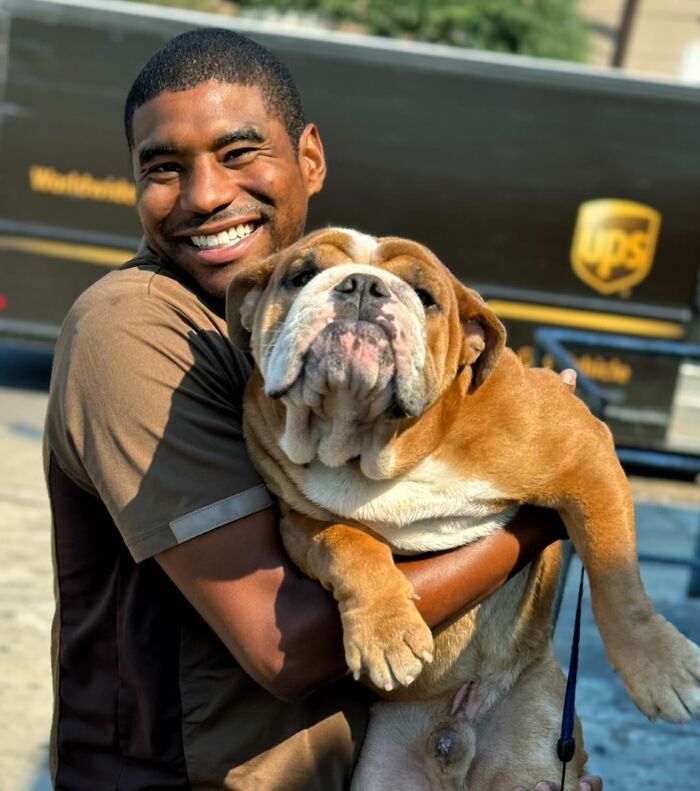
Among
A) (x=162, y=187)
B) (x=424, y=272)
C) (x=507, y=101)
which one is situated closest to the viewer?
(x=424, y=272)

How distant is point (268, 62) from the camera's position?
2943 millimetres

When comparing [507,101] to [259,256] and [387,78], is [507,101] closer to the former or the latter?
[387,78]

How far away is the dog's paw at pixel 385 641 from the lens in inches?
94.4

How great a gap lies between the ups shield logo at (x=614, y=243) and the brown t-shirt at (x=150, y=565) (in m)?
7.68

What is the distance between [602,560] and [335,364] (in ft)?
2.31

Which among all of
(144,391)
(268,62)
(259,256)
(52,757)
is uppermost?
(268,62)

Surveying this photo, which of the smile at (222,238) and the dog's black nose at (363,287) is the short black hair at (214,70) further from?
the dog's black nose at (363,287)

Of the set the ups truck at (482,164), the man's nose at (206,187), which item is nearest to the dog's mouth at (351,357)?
the man's nose at (206,187)

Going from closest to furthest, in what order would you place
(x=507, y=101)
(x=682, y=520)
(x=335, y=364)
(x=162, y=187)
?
(x=335, y=364) < (x=162, y=187) < (x=682, y=520) < (x=507, y=101)

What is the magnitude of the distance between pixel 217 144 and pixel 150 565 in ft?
2.94

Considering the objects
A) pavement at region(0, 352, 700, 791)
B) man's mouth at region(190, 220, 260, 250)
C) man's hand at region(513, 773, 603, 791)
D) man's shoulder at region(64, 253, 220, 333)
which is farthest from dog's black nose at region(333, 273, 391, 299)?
pavement at region(0, 352, 700, 791)

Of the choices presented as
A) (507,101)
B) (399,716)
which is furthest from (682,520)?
(399,716)

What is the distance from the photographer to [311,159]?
3186mm

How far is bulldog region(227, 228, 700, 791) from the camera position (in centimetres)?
247
